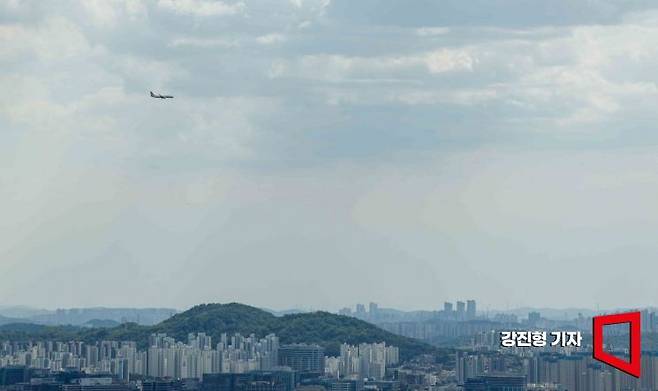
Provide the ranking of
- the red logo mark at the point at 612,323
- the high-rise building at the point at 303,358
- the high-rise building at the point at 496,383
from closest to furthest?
the red logo mark at the point at 612,323 < the high-rise building at the point at 496,383 < the high-rise building at the point at 303,358

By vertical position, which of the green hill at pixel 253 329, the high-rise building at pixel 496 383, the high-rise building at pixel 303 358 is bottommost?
the high-rise building at pixel 496 383

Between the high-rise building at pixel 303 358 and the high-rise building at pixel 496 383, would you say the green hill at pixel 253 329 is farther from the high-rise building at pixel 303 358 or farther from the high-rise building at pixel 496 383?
the high-rise building at pixel 496 383

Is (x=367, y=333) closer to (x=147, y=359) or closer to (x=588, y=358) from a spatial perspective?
(x=147, y=359)

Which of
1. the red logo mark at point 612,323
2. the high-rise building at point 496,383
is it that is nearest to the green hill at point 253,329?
the high-rise building at point 496,383

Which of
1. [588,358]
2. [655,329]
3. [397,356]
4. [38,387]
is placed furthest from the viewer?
[655,329]

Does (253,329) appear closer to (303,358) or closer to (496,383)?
(303,358)

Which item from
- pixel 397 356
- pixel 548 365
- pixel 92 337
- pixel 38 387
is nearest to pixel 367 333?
pixel 397 356

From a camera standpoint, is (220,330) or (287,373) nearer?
(287,373)

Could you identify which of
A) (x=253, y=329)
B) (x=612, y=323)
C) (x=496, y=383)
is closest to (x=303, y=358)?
(x=253, y=329)
